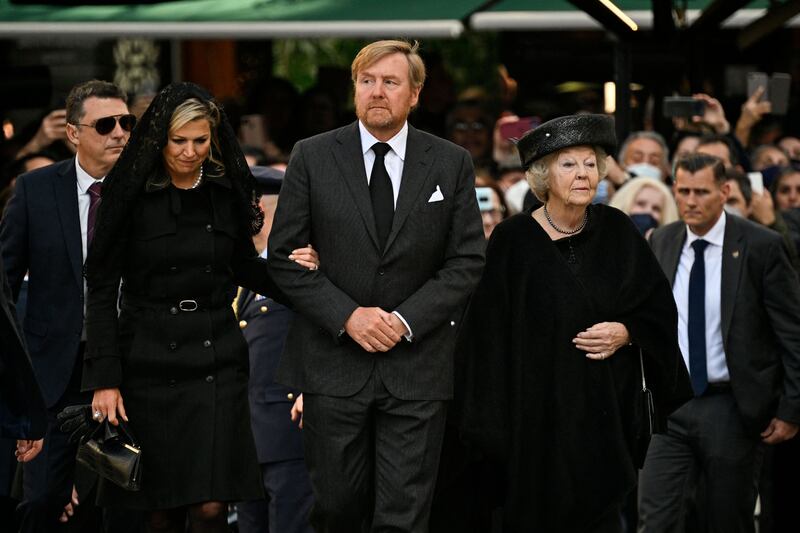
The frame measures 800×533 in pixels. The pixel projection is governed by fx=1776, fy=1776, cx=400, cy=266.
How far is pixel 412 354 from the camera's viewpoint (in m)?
7.09

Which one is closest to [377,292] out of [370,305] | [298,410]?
[370,305]

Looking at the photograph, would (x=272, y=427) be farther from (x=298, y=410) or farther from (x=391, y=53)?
(x=391, y=53)

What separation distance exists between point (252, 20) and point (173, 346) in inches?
316

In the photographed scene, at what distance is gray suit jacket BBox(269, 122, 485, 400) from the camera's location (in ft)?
23.1

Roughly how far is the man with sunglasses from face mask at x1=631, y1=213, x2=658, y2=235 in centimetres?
384

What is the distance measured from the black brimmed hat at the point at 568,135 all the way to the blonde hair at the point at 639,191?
3397 millimetres

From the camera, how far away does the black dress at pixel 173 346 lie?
713cm

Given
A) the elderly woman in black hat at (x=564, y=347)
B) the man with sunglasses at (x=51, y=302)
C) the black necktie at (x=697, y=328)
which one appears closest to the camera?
the elderly woman in black hat at (x=564, y=347)

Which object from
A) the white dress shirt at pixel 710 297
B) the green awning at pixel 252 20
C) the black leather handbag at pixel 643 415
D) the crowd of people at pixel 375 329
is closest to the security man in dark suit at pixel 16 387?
the crowd of people at pixel 375 329

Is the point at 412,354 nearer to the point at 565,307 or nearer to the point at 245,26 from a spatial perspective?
the point at 565,307

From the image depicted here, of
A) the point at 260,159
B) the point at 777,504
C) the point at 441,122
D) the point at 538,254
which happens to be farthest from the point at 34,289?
the point at 441,122

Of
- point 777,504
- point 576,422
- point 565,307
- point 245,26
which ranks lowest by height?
point 777,504

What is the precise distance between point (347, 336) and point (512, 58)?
6932 mm

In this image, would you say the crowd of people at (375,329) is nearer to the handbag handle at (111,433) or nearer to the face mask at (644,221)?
the handbag handle at (111,433)
